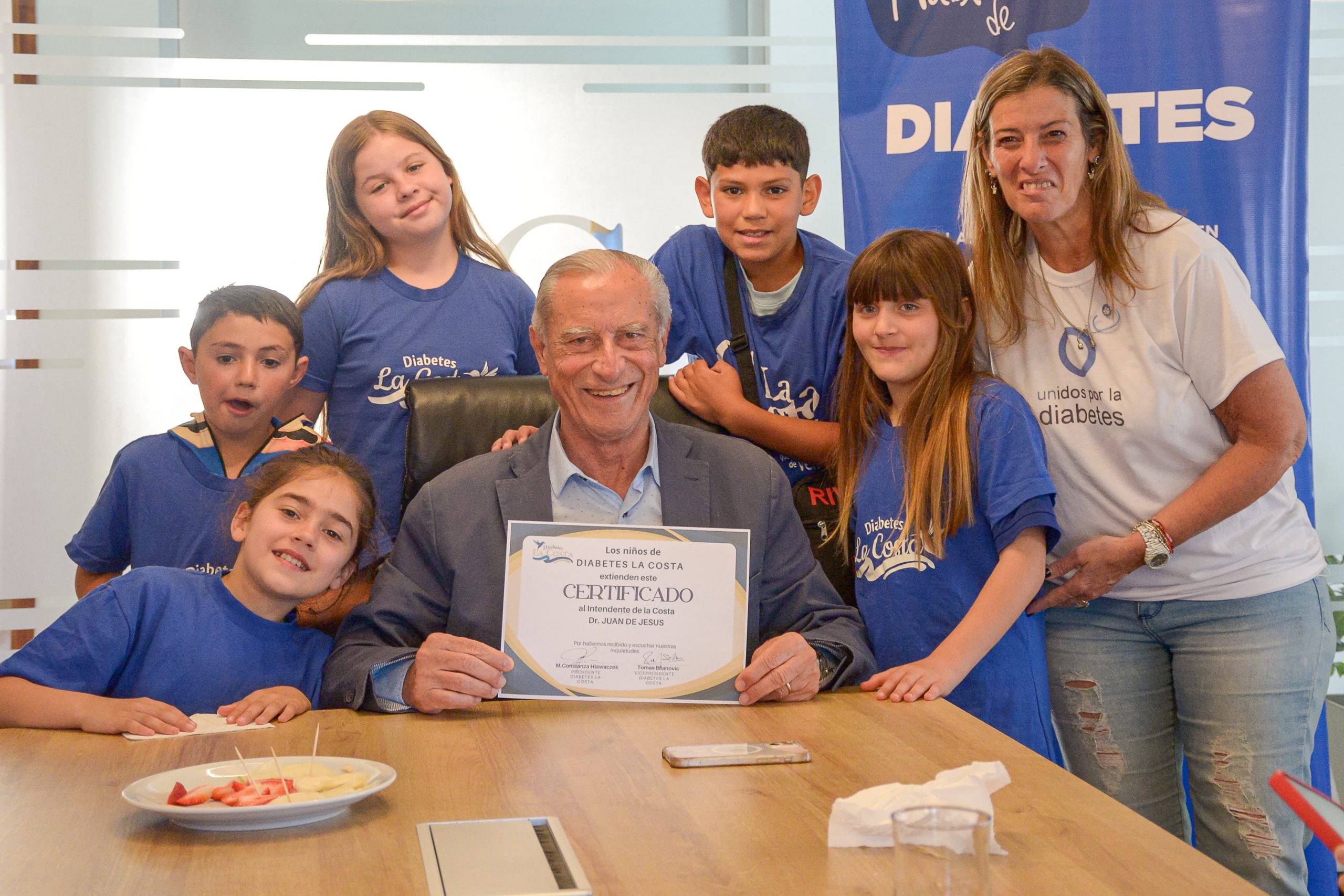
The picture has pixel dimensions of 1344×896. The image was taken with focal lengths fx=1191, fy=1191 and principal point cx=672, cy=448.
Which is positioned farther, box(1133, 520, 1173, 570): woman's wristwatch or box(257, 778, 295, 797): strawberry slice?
box(1133, 520, 1173, 570): woman's wristwatch

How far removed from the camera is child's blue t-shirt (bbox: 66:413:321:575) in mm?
2531

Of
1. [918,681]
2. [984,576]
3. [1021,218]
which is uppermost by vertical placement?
[1021,218]

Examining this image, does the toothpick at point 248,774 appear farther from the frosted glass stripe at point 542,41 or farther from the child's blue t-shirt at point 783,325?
the frosted glass stripe at point 542,41

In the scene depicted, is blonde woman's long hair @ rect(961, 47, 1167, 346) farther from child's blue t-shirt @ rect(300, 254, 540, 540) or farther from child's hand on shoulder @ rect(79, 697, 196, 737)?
child's hand on shoulder @ rect(79, 697, 196, 737)

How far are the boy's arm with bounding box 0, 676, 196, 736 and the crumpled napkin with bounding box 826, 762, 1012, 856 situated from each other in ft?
3.35

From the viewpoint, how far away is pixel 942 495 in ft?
7.47

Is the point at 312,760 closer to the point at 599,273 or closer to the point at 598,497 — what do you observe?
the point at 598,497

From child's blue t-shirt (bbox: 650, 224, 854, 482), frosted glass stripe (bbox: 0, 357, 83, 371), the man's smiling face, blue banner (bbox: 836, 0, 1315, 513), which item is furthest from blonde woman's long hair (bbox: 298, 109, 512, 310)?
frosted glass stripe (bbox: 0, 357, 83, 371)

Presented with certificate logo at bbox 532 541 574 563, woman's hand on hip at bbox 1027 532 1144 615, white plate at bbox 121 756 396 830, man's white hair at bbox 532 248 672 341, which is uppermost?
man's white hair at bbox 532 248 672 341

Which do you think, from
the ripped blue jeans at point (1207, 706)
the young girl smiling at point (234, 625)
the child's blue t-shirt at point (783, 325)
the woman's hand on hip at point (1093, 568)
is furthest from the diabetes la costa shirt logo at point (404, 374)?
the ripped blue jeans at point (1207, 706)

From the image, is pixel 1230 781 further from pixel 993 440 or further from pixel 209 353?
pixel 209 353

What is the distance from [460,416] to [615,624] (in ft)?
2.79

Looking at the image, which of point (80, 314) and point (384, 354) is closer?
point (384, 354)

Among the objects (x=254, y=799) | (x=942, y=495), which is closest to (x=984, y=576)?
(x=942, y=495)
